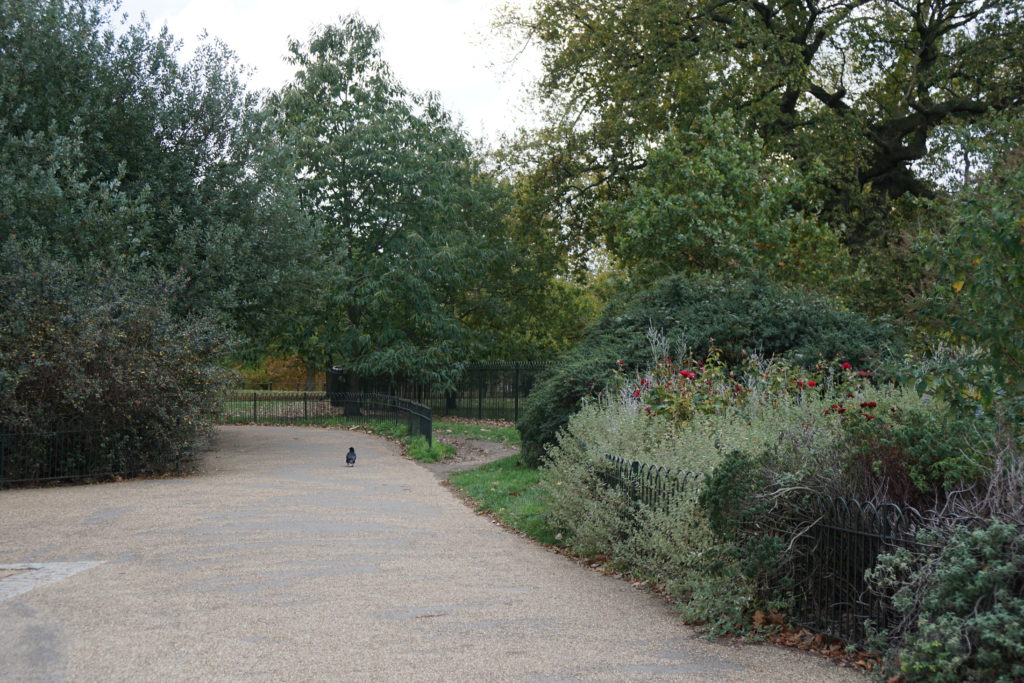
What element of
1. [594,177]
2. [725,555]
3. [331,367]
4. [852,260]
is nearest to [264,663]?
[725,555]

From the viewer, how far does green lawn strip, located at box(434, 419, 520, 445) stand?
22856 millimetres

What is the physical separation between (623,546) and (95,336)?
9823mm

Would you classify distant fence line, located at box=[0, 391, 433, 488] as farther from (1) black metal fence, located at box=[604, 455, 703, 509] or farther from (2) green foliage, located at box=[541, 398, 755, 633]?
(1) black metal fence, located at box=[604, 455, 703, 509]

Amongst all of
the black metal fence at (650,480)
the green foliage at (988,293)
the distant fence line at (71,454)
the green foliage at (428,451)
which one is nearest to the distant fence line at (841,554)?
the green foliage at (988,293)

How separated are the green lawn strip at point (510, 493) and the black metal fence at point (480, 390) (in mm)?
11524

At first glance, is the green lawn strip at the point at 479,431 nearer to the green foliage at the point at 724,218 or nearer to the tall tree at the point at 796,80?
the green foliage at the point at 724,218

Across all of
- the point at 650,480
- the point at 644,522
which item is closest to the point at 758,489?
the point at 644,522

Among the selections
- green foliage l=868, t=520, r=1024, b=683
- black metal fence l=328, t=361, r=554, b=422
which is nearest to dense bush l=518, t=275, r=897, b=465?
green foliage l=868, t=520, r=1024, b=683

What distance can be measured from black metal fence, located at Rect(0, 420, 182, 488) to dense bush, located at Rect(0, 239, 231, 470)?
38 millimetres

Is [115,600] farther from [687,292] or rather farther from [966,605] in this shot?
[687,292]

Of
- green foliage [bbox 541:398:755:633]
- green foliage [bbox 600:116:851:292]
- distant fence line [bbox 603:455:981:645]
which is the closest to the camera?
distant fence line [bbox 603:455:981:645]

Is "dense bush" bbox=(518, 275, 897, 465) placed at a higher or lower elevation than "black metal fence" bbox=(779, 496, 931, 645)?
higher

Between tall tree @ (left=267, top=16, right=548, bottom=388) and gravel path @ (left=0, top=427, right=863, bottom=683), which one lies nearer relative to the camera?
gravel path @ (left=0, top=427, right=863, bottom=683)

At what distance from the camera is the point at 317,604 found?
685cm
